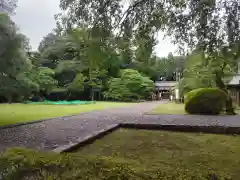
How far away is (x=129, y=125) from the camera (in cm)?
790

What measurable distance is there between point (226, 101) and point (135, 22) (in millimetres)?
8489

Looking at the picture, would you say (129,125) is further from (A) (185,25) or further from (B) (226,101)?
(B) (226,101)

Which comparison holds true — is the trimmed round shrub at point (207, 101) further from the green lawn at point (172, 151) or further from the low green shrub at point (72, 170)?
the low green shrub at point (72, 170)

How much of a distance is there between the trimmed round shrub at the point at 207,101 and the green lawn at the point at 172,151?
5.50 meters

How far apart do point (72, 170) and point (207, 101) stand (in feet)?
34.0

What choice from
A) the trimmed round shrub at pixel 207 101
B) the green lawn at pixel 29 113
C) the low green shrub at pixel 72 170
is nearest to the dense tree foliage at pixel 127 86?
the green lawn at pixel 29 113

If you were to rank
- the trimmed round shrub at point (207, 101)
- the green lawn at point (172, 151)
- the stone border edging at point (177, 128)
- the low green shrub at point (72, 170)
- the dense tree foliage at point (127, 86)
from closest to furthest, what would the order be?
the low green shrub at point (72, 170)
the green lawn at point (172, 151)
the stone border edging at point (177, 128)
the trimmed round shrub at point (207, 101)
the dense tree foliage at point (127, 86)

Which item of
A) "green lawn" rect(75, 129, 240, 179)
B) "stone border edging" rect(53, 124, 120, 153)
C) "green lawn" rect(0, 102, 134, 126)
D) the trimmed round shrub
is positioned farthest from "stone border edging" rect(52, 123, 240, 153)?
the trimmed round shrub

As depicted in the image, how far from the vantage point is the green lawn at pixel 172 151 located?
360 cm

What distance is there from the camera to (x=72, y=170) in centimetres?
284

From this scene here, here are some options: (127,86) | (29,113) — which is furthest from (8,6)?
(127,86)

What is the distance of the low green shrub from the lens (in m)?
2.67

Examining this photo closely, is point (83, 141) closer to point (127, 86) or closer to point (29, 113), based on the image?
point (29, 113)

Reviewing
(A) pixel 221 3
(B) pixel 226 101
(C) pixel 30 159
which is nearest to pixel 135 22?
(A) pixel 221 3
